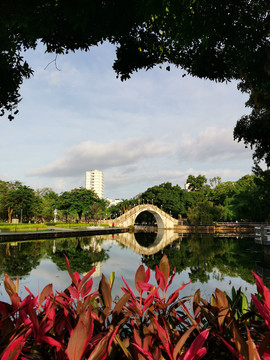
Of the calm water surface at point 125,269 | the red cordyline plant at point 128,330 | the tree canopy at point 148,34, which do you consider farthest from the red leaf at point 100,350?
the calm water surface at point 125,269

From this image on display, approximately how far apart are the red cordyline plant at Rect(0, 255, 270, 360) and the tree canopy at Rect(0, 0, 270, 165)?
2.45 meters

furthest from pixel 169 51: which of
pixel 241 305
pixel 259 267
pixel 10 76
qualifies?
pixel 259 267

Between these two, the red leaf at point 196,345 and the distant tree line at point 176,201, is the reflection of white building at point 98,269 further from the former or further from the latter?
the distant tree line at point 176,201

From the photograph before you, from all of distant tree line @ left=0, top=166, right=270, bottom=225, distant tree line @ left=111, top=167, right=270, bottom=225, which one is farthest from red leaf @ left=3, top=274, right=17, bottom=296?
distant tree line @ left=111, top=167, right=270, bottom=225

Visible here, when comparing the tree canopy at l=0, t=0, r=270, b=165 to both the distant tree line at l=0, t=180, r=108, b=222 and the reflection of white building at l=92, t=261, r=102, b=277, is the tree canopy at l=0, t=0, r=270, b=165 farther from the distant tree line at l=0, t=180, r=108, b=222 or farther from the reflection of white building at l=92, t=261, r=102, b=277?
the distant tree line at l=0, t=180, r=108, b=222

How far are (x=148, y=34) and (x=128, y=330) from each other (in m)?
4.95

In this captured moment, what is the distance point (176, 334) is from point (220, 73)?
4.72 meters

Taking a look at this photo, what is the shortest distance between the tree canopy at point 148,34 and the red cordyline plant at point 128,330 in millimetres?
2449

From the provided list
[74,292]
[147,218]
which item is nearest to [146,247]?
[74,292]

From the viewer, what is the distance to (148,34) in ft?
16.9

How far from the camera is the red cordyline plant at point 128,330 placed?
3.89ft

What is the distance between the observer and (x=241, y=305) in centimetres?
227

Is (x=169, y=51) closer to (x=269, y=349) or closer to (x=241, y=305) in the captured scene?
(x=241, y=305)

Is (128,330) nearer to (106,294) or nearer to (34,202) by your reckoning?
(106,294)
